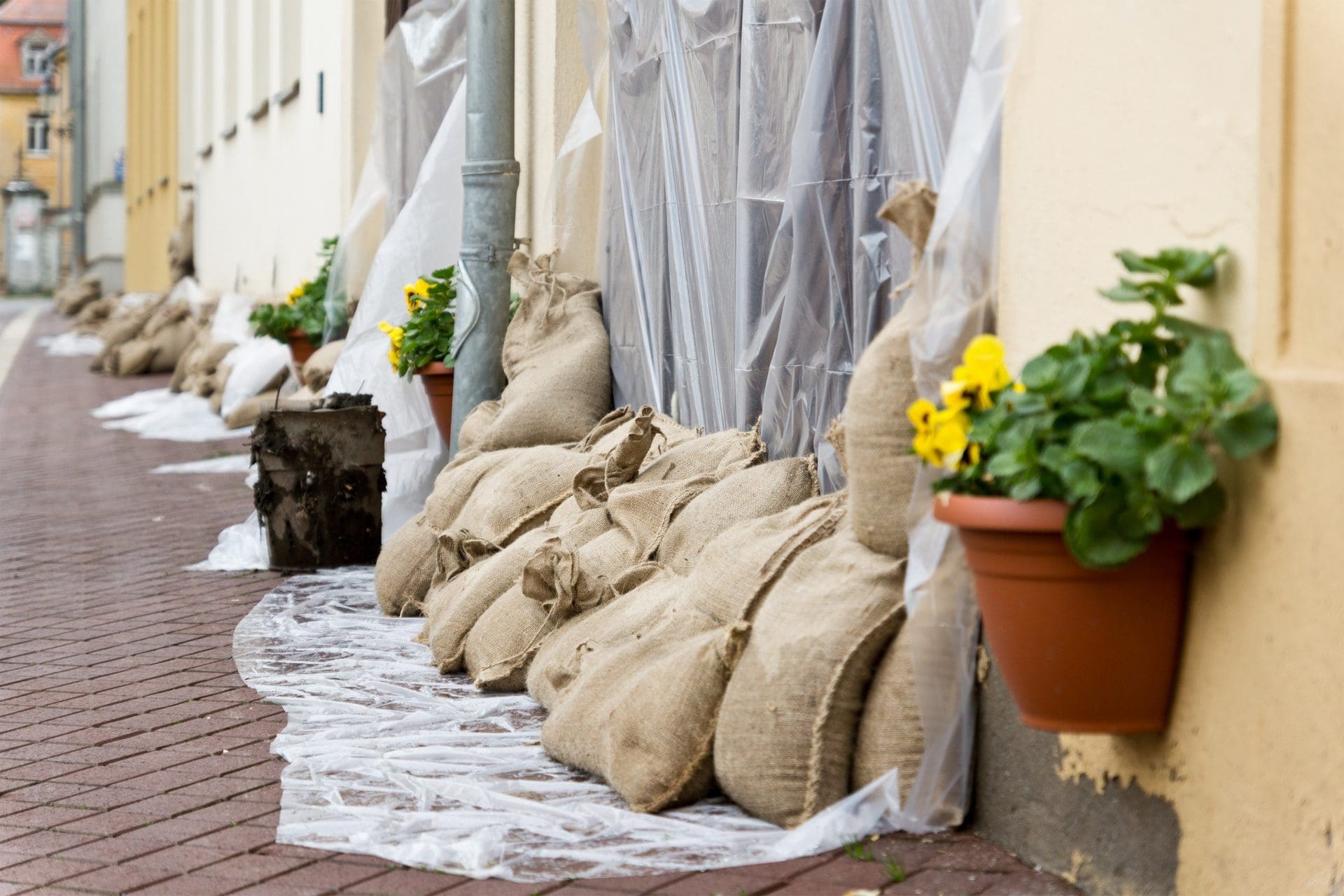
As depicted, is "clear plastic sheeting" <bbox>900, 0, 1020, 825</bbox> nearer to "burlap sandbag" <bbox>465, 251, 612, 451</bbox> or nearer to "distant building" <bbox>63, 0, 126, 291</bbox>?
"burlap sandbag" <bbox>465, 251, 612, 451</bbox>

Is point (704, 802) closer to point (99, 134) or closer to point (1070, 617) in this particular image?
point (1070, 617)

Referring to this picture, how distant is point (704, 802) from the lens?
129 inches

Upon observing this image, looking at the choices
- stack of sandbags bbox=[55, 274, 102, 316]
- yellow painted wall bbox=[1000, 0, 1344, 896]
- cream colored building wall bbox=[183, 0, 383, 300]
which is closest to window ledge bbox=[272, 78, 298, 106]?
cream colored building wall bbox=[183, 0, 383, 300]

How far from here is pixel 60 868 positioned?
9.66ft

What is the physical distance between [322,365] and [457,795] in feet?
18.7

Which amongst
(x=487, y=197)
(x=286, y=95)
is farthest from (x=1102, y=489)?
(x=286, y=95)

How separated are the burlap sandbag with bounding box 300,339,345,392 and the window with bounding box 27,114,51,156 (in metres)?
55.4

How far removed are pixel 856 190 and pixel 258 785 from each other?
190cm

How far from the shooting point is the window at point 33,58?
59344mm

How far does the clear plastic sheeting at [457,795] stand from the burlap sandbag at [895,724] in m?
0.04

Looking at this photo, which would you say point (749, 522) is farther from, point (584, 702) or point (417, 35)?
point (417, 35)

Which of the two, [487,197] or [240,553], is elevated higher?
[487,197]

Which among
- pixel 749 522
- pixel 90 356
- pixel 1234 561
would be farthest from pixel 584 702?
pixel 90 356

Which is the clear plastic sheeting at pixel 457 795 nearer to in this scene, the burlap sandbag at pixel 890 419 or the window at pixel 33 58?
the burlap sandbag at pixel 890 419
